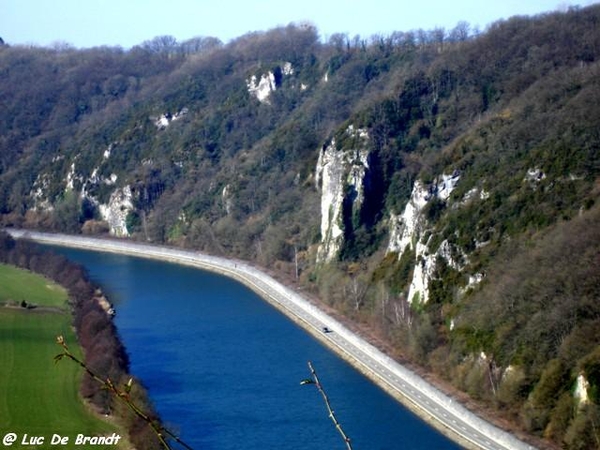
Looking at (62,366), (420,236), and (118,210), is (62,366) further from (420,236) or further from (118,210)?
(118,210)

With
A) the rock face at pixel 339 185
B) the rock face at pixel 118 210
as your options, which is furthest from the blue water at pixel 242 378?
the rock face at pixel 118 210

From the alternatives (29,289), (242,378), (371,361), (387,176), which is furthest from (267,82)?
(242,378)

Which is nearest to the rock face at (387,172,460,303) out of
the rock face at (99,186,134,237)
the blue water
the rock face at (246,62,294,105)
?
the blue water

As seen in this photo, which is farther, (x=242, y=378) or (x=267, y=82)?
(x=267, y=82)

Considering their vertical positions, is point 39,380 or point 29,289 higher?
point 29,289

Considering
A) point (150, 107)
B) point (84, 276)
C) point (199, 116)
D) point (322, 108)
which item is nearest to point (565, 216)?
point (84, 276)

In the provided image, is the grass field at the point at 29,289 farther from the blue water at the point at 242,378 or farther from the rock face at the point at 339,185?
the rock face at the point at 339,185

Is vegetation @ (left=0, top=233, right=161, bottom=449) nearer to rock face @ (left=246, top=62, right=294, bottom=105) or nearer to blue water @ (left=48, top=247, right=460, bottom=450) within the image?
blue water @ (left=48, top=247, right=460, bottom=450)
